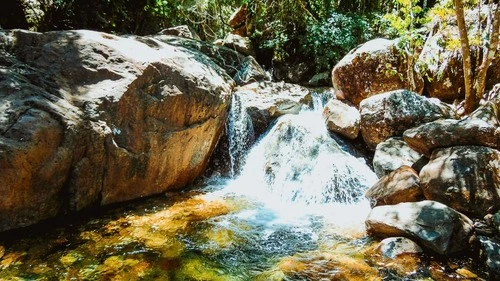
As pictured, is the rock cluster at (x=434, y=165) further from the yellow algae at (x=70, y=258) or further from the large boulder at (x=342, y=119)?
the yellow algae at (x=70, y=258)

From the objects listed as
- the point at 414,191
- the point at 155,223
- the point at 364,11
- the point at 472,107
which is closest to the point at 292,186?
the point at 414,191

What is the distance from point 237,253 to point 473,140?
3898mm

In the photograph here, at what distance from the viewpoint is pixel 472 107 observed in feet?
21.3

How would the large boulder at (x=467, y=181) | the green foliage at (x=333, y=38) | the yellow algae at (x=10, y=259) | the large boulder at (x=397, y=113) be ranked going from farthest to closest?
the green foliage at (x=333, y=38) → the large boulder at (x=397, y=113) → the large boulder at (x=467, y=181) → the yellow algae at (x=10, y=259)

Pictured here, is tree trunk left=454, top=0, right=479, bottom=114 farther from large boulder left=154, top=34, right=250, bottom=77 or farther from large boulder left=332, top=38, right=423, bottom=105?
large boulder left=154, top=34, right=250, bottom=77

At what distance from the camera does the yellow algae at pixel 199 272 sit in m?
3.58

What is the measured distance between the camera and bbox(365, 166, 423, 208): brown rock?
4914mm

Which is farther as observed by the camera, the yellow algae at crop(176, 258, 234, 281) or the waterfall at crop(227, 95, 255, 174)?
the waterfall at crop(227, 95, 255, 174)

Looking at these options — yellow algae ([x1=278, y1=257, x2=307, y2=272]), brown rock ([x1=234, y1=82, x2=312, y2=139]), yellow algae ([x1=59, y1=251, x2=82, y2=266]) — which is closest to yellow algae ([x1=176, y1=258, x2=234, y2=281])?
yellow algae ([x1=278, y1=257, x2=307, y2=272])

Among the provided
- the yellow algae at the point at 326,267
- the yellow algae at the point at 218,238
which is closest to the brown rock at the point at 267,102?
the yellow algae at the point at 218,238

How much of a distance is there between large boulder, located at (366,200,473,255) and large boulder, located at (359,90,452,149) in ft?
7.75

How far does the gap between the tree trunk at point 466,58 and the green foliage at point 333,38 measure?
178 inches

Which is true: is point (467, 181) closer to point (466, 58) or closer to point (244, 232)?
point (466, 58)

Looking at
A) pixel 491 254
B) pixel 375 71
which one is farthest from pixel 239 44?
pixel 491 254
